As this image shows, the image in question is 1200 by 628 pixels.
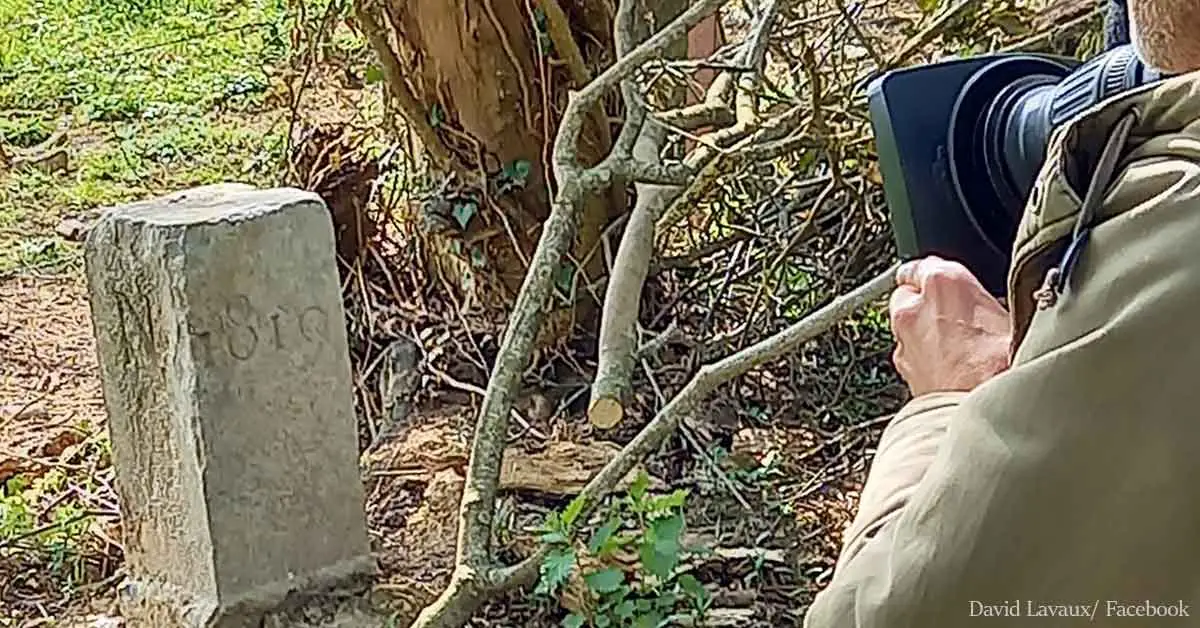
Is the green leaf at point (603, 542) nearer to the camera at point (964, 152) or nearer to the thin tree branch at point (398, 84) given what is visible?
the thin tree branch at point (398, 84)

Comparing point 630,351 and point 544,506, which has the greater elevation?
point 630,351

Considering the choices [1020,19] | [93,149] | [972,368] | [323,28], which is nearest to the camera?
[972,368]

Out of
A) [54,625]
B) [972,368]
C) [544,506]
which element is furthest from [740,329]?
[972,368]

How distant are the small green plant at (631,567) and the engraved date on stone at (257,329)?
44 centimetres

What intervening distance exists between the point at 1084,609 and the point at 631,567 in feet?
5.74

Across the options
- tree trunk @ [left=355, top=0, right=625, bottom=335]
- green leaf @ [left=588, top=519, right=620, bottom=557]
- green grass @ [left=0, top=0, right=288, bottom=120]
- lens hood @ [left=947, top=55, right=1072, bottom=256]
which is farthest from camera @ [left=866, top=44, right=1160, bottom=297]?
green grass @ [left=0, top=0, right=288, bottom=120]

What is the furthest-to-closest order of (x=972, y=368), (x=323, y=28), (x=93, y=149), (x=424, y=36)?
(x=93, y=149), (x=323, y=28), (x=424, y=36), (x=972, y=368)

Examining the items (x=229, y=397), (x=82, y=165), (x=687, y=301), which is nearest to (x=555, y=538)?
(x=229, y=397)

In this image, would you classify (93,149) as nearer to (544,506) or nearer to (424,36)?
(424,36)

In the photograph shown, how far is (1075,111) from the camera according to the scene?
102 centimetres

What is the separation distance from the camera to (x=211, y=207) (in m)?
2.43

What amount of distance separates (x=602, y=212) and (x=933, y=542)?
233 cm

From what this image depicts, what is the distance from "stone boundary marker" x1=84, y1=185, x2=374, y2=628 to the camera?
2387 millimetres

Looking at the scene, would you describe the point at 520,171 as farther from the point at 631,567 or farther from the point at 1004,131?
the point at 1004,131
